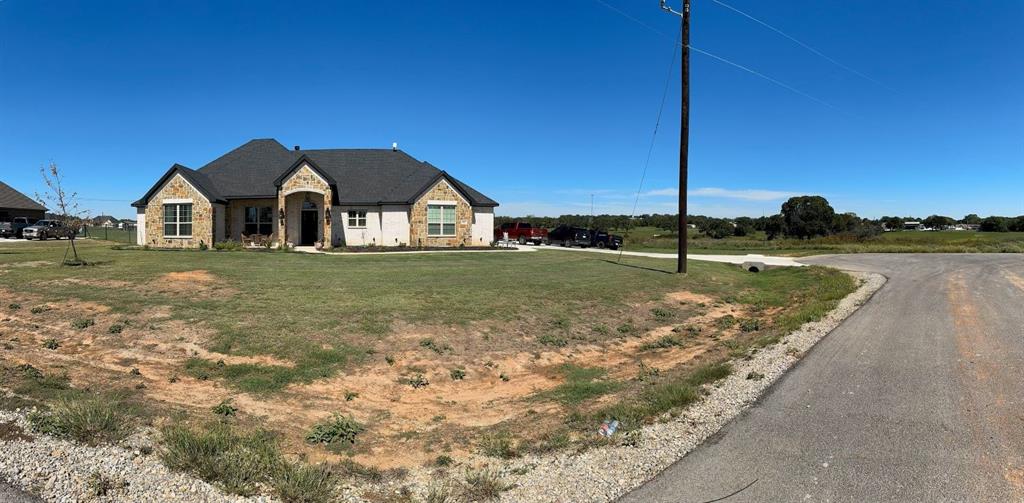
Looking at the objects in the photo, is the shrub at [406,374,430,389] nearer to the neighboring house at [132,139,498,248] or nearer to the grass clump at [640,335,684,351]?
the grass clump at [640,335,684,351]

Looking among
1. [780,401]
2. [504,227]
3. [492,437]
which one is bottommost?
[492,437]

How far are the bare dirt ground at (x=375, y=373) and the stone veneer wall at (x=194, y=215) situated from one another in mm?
17107

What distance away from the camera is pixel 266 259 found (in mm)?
20844

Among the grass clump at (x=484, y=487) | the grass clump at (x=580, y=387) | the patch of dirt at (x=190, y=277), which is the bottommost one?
the grass clump at (x=580, y=387)

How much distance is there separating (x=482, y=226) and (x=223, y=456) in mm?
28116

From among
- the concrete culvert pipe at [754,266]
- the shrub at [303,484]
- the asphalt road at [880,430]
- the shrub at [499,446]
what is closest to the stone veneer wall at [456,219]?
the concrete culvert pipe at [754,266]

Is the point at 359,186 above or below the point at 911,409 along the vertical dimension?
above

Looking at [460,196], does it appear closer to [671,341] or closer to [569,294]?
[569,294]

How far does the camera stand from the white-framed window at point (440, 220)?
103ft

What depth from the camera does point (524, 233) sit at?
42.7 meters

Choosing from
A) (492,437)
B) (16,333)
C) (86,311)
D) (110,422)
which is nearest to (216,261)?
(86,311)

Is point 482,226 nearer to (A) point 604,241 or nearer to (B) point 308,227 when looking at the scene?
(B) point 308,227

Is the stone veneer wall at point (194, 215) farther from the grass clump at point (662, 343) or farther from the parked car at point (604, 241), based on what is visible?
the grass clump at point (662, 343)

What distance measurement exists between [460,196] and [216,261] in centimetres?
1538
